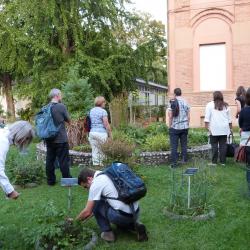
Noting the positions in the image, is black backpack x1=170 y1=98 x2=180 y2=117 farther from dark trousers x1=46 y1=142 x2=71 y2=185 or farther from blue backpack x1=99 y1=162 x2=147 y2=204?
blue backpack x1=99 y1=162 x2=147 y2=204

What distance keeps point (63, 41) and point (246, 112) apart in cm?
1522

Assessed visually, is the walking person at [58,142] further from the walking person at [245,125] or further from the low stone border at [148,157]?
the walking person at [245,125]

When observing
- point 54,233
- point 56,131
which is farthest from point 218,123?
point 54,233

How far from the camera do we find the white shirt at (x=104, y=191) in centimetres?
478

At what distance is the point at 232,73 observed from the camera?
2061 cm

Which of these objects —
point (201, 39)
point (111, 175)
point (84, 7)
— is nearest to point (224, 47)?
point (201, 39)

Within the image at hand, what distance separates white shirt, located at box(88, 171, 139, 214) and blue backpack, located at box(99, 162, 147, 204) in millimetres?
57

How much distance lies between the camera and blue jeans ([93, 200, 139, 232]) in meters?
4.85

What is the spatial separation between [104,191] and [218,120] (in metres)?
5.27

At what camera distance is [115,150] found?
25.2 ft

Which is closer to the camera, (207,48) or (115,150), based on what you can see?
(115,150)

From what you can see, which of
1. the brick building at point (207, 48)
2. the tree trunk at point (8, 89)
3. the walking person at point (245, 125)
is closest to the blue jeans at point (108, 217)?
the walking person at point (245, 125)

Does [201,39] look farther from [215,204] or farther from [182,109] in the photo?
[215,204]

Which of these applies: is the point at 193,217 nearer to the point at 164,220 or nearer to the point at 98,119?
the point at 164,220
